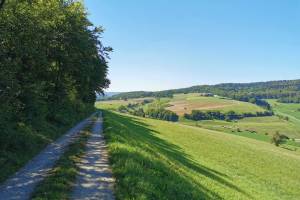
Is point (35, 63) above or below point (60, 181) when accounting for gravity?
above

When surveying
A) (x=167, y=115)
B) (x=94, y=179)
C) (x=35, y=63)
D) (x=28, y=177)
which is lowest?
(x=167, y=115)

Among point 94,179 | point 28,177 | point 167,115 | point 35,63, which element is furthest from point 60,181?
point 167,115

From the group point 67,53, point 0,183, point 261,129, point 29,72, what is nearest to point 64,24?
point 67,53

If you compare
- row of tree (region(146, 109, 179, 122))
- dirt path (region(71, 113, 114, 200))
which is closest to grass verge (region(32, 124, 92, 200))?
dirt path (region(71, 113, 114, 200))

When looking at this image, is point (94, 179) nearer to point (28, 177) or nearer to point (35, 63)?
point (28, 177)

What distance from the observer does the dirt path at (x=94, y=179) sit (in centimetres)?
1476

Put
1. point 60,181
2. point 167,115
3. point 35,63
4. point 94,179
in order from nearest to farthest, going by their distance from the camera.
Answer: point 60,181 < point 94,179 < point 35,63 < point 167,115

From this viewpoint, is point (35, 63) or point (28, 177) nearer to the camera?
point (28, 177)

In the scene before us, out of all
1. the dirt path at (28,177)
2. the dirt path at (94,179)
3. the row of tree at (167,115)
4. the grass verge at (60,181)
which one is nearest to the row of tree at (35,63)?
the dirt path at (28,177)

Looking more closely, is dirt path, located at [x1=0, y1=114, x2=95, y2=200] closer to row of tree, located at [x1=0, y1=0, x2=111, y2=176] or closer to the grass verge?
the grass verge

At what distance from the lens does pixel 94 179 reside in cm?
1719

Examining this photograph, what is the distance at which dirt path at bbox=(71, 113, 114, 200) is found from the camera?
14.8 m

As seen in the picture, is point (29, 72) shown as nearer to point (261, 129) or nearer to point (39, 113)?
point (39, 113)

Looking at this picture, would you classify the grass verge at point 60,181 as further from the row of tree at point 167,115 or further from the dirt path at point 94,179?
the row of tree at point 167,115
